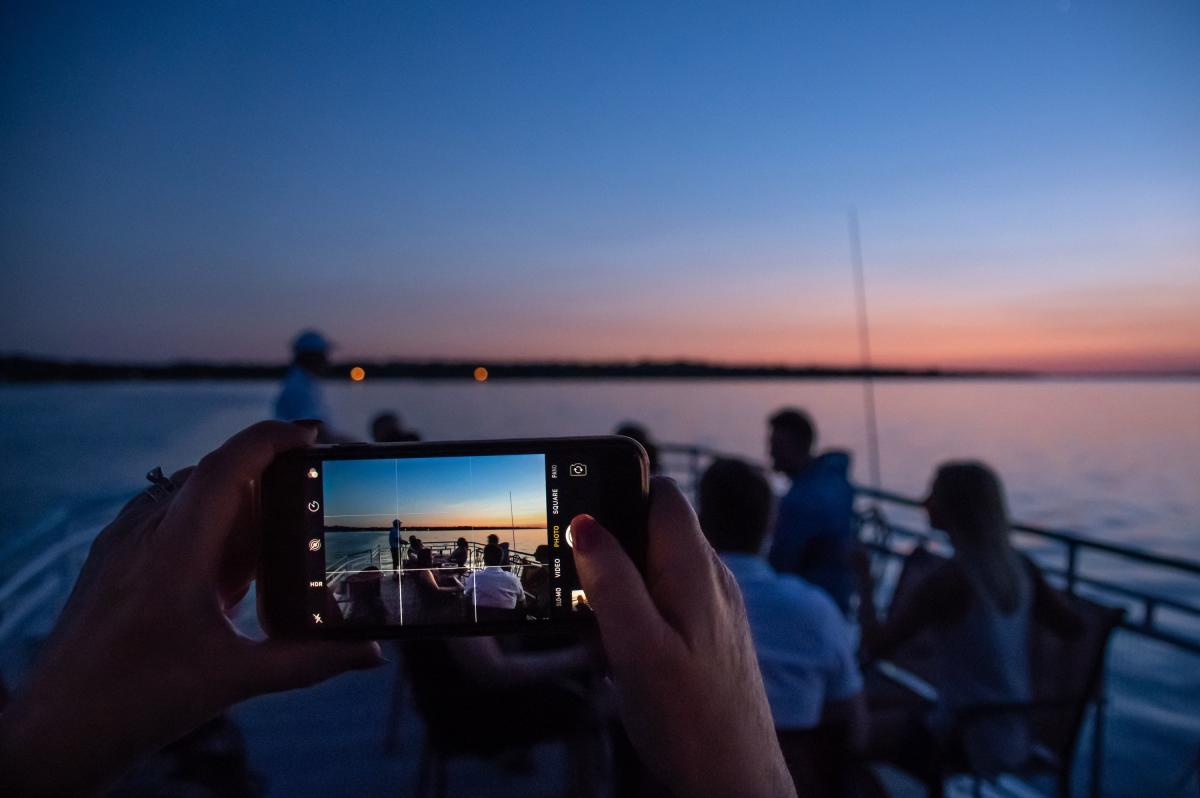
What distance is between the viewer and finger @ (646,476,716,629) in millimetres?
496

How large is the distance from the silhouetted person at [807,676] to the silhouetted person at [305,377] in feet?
10.2

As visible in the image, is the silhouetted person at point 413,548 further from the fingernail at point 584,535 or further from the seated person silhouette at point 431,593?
the fingernail at point 584,535

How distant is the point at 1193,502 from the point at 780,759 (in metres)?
16.2

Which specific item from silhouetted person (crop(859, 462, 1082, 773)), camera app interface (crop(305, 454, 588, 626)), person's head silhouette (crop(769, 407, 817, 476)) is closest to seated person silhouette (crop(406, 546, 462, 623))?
camera app interface (crop(305, 454, 588, 626))

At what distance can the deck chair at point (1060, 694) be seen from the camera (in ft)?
6.56

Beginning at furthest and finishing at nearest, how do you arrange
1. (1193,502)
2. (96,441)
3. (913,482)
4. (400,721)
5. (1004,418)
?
(1004,418), (96,441), (913,482), (1193,502), (400,721)

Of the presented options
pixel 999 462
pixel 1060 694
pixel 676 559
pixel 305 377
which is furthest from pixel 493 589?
pixel 999 462

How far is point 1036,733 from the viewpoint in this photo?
2119 mm

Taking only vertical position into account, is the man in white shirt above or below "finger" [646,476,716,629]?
below

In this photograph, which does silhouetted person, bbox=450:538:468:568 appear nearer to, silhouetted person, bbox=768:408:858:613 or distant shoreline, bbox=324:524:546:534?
distant shoreline, bbox=324:524:546:534

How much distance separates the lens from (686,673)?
0.45m

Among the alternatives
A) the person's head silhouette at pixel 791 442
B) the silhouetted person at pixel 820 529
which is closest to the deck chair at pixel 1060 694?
the silhouetted person at pixel 820 529

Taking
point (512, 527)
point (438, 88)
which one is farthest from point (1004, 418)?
point (512, 527)

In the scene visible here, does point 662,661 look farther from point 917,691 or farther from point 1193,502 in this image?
point 1193,502
